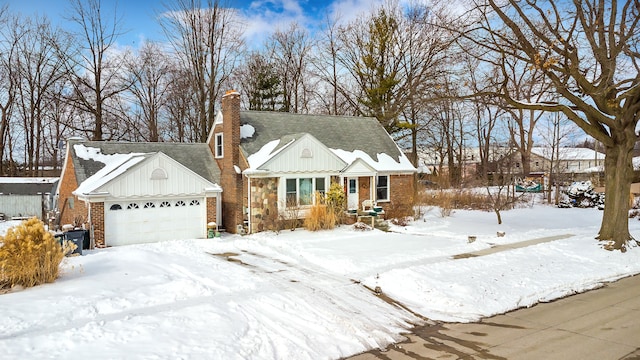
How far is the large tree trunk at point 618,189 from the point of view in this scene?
13969mm

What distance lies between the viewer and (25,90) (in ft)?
105

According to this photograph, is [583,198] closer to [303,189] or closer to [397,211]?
[397,211]

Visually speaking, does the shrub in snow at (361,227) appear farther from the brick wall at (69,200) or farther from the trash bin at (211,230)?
the brick wall at (69,200)

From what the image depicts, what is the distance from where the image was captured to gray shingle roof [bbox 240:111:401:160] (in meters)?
19.9

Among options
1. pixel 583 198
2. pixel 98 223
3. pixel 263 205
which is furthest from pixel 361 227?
pixel 583 198

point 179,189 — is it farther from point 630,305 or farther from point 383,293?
point 630,305

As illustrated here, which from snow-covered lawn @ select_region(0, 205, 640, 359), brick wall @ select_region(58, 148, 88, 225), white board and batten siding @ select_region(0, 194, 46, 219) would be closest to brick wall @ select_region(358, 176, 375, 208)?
snow-covered lawn @ select_region(0, 205, 640, 359)

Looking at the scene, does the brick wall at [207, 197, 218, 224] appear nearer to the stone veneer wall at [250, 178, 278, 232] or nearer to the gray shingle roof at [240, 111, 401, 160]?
the stone veneer wall at [250, 178, 278, 232]

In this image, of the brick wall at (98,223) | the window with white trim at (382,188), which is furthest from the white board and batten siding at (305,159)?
the brick wall at (98,223)

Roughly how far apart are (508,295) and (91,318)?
315 inches

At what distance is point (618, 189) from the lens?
14164 millimetres

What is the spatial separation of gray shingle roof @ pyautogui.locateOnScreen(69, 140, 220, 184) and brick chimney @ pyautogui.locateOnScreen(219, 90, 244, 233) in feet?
2.87

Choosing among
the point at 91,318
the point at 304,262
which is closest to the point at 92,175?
the point at 304,262

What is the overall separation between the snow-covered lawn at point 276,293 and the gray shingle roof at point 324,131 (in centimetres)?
589
